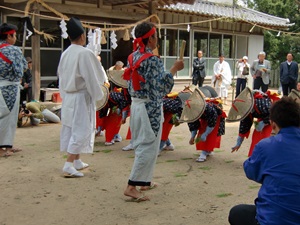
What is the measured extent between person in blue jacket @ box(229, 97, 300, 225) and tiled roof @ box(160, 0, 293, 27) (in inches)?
422

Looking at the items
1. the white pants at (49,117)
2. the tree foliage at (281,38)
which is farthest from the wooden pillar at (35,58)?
the tree foliage at (281,38)

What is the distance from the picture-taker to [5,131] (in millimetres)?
5836

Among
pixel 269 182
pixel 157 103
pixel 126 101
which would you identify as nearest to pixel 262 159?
pixel 269 182

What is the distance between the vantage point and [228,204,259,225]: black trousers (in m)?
2.66

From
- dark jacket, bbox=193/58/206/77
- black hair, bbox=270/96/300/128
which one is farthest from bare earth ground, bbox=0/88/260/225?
dark jacket, bbox=193/58/206/77

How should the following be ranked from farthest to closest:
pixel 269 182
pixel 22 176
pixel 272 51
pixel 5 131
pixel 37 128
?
pixel 272 51 < pixel 37 128 < pixel 5 131 < pixel 22 176 < pixel 269 182

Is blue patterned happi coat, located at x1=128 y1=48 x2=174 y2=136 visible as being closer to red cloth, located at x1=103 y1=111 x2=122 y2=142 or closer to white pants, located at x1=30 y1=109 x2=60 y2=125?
red cloth, located at x1=103 y1=111 x2=122 y2=142

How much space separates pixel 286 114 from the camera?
2340mm

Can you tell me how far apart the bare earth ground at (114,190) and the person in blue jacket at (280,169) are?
1.28 meters

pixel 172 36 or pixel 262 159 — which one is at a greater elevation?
pixel 172 36

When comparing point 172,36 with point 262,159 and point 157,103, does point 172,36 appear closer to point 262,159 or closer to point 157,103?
point 157,103

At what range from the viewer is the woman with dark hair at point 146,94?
3.84 metres

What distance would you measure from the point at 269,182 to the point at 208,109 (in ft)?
10.1

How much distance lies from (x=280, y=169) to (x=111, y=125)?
4676 millimetres
